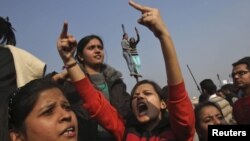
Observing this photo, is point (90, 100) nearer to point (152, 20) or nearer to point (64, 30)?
point (64, 30)

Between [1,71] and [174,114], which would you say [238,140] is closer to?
[174,114]

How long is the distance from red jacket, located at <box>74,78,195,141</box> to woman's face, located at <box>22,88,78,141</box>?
2.47ft

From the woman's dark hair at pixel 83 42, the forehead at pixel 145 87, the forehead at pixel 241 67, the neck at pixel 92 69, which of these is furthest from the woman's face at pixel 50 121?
the forehead at pixel 241 67

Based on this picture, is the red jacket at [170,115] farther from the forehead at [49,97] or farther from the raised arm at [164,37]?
the forehead at [49,97]

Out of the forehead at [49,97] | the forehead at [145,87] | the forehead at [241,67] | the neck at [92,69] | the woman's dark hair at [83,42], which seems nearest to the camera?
the forehead at [49,97]

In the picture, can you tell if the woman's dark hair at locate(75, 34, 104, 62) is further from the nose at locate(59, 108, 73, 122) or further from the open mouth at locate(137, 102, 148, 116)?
the nose at locate(59, 108, 73, 122)

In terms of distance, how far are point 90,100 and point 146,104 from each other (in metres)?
0.50

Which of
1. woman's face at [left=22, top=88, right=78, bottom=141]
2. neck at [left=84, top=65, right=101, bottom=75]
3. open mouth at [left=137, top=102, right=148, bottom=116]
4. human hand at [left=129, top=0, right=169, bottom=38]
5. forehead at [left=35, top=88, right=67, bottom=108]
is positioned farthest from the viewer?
neck at [left=84, top=65, right=101, bottom=75]

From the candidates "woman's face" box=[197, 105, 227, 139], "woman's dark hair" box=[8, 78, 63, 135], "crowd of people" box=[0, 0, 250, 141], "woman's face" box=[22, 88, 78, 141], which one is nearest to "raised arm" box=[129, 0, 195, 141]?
"crowd of people" box=[0, 0, 250, 141]

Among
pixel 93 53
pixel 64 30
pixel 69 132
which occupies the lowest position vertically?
pixel 69 132

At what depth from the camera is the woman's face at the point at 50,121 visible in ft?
6.64

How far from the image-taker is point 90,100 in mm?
2947

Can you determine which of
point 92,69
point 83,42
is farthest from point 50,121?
point 83,42

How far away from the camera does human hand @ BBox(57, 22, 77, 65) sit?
290cm
